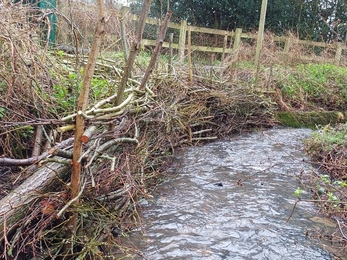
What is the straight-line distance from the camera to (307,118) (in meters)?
9.00

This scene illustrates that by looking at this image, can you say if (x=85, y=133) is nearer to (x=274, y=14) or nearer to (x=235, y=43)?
(x=235, y=43)

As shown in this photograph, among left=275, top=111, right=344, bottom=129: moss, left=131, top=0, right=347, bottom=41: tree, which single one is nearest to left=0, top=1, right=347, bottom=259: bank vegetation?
left=275, top=111, right=344, bottom=129: moss

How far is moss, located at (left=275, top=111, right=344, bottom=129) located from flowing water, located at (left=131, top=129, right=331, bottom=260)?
3.00 meters

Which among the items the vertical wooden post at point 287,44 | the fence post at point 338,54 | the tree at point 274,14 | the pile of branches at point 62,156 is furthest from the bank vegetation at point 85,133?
the tree at point 274,14

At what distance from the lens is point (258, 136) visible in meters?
7.59

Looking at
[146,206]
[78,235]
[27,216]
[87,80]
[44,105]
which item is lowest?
[146,206]

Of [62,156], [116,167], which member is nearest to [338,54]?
[116,167]

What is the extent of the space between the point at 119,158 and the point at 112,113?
25.7 inches

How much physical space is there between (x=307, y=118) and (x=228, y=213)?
619 centimetres

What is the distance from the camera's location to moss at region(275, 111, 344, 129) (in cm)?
883

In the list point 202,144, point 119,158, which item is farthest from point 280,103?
point 119,158

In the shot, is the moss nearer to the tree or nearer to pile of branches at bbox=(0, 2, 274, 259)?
pile of branches at bbox=(0, 2, 274, 259)

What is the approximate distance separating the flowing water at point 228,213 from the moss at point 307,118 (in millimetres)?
2996

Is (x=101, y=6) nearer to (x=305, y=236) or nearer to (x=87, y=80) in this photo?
(x=87, y=80)
